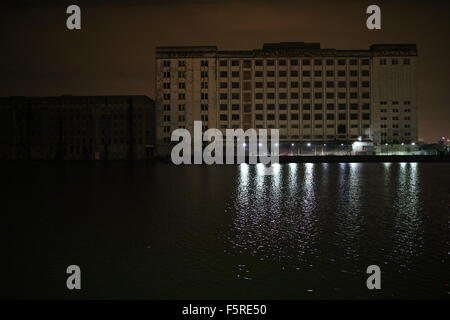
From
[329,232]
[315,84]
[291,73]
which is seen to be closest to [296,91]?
[291,73]

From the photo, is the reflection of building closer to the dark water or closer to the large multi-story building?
the large multi-story building

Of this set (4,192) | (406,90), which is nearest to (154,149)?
(406,90)

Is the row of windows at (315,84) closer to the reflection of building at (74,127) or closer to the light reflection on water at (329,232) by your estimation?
the reflection of building at (74,127)

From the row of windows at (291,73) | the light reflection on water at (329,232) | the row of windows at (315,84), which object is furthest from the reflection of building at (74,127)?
the light reflection on water at (329,232)

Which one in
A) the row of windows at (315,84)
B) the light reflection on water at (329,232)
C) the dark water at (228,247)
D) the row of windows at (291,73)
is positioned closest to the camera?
the dark water at (228,247)

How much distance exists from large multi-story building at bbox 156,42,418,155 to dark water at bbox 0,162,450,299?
9817cm

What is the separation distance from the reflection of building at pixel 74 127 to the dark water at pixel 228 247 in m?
96.8

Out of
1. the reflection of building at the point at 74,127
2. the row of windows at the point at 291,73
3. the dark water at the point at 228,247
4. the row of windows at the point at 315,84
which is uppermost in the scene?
the row of windows at the point at 291,73

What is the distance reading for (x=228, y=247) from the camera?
14.3 m

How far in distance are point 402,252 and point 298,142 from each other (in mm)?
107881

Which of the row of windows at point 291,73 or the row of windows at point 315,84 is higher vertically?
the row of windows at point 291,73

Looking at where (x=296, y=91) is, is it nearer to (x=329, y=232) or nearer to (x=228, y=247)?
(x=329, y=232)

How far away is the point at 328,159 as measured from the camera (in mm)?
94875

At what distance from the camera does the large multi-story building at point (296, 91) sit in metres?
122
